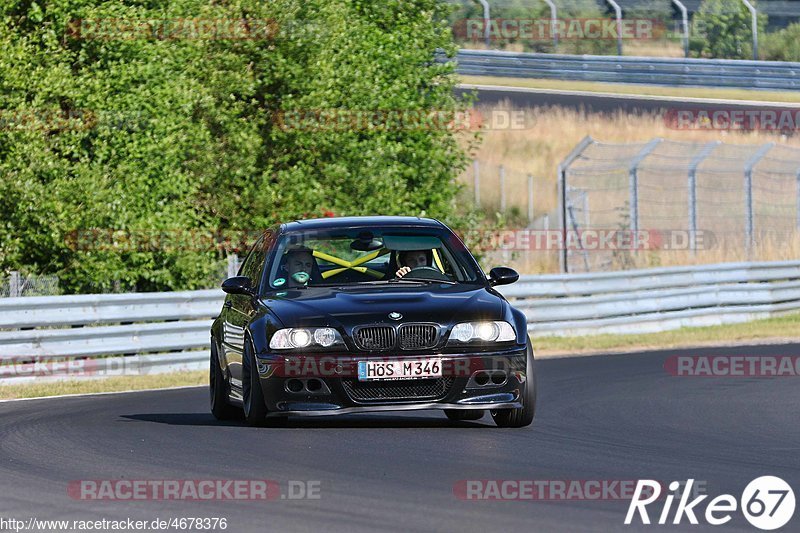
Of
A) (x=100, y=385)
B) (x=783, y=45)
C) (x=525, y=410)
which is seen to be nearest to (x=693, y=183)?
(x=100, y=385)

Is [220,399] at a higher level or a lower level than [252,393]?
lower

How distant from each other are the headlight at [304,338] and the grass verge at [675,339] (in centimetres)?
1154

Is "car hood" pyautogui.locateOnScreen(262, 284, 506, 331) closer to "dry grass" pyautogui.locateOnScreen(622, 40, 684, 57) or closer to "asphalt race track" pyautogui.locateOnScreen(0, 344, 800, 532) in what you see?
"asphalt race track" pyautogui.locateOnScreen(0, 344, 800, 532)

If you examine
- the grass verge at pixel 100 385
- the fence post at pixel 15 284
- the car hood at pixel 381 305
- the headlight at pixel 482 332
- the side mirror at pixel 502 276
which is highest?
the car hood at pixel 381 305

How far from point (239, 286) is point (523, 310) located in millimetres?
12255

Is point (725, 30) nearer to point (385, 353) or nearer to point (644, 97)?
point (644, 97)

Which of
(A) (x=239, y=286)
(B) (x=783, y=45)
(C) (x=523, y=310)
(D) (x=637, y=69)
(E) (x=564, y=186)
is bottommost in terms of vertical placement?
(B) (x=783, y=45)

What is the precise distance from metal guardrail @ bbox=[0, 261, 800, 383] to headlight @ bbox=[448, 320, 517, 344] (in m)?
8.45

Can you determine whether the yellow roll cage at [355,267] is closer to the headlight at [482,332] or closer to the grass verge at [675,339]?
the headlight at [482,332]

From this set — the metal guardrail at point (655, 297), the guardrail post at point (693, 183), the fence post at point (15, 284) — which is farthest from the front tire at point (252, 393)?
the guardrail post at point (693, 183)

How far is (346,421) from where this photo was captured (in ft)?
39.4

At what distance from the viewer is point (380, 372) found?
10750 mm

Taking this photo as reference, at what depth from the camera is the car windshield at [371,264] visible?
39.2 feet

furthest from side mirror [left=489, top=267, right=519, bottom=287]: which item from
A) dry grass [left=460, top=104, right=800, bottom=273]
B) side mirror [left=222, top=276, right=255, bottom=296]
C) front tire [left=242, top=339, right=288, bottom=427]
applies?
dry grass [left=460, top=104, right=800, bottom=273]
